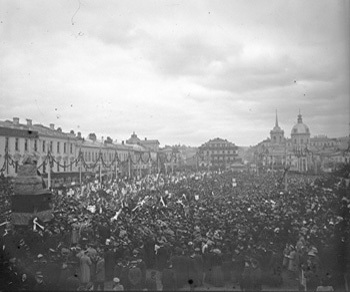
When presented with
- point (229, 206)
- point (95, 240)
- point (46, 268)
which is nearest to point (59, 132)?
point (229, 206)

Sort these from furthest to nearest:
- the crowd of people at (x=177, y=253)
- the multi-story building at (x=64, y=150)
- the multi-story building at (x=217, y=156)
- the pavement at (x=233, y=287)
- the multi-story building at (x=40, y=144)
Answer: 1. the multi-story building at (x=217, y=156)
2. the multi-story building at (x=64, y=150)
3. the multi-story building at (x=40, y=144)
4. the pavement at (x=233, y=287)
5. the crowd of people at (x=177, y=253)

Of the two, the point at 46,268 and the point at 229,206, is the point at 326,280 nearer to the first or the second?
the point at 46,268

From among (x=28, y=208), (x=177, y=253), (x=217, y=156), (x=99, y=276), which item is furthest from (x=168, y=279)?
(x=217, y=156)

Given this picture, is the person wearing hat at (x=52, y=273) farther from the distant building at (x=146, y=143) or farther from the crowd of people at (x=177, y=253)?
the distant building at (x=146, y=143)

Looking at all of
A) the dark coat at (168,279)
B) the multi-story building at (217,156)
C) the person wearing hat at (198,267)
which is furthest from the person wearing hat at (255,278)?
the multi-story building at (217,156)

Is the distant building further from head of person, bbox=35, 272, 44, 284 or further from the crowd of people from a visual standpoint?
head of person, bbox=35, 272, 44, 284

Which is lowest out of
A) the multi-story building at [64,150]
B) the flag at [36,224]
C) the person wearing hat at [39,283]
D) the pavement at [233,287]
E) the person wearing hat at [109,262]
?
the pavement at [233,287]

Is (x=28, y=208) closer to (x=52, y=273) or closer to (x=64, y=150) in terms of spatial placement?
(x=52, y=273)

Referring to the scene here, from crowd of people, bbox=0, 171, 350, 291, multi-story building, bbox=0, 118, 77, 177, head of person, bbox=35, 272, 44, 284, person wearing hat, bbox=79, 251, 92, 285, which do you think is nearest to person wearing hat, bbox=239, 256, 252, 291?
crowd of people, bbox=0, 171, 350, 291
